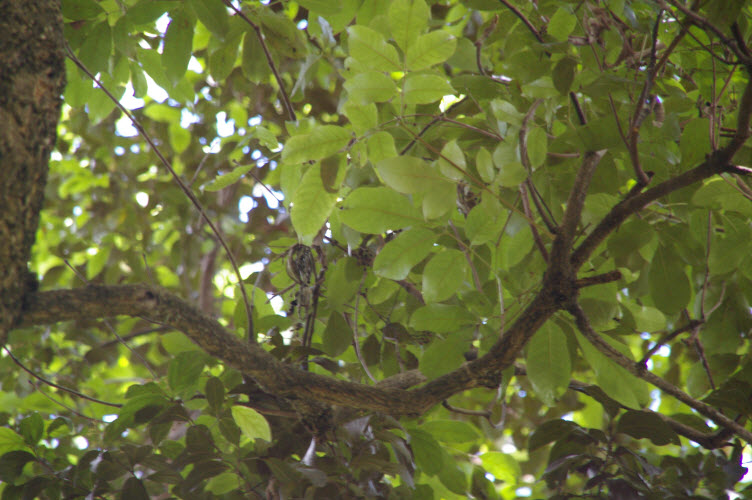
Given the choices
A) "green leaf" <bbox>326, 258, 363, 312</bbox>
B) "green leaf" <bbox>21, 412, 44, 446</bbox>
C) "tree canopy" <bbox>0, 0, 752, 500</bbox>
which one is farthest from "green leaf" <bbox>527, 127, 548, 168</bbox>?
"green leaf" <bbox>21, 412, 44, 446</bbox>

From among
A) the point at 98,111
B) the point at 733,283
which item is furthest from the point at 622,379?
the point at 98,111

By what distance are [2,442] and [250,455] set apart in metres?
0.59

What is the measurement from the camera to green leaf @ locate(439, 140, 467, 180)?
1.05m

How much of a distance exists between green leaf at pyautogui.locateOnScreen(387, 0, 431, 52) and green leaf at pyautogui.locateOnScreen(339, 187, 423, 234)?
0.99 ft

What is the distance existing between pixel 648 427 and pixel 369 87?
93 cm

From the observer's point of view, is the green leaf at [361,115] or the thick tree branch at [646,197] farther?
the green leaf at [361,115]

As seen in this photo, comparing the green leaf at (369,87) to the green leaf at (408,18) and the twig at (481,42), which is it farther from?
the twig at (481,42)

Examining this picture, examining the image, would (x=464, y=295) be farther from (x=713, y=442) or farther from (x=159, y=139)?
(x=159, y=139)

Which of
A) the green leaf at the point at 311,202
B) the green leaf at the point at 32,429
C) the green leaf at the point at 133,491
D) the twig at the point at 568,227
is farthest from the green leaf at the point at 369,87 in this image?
the green leaf at the point at 32,429

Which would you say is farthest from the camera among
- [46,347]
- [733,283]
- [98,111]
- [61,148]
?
[61,148]

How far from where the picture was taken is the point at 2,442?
1.41m

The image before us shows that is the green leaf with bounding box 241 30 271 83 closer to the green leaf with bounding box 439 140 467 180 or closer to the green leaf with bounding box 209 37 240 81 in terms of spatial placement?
the green leaf with bounding box 209 37 240 81

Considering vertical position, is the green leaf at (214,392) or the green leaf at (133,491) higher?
the green leaf at (214,392)

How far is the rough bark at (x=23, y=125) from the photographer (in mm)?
844
